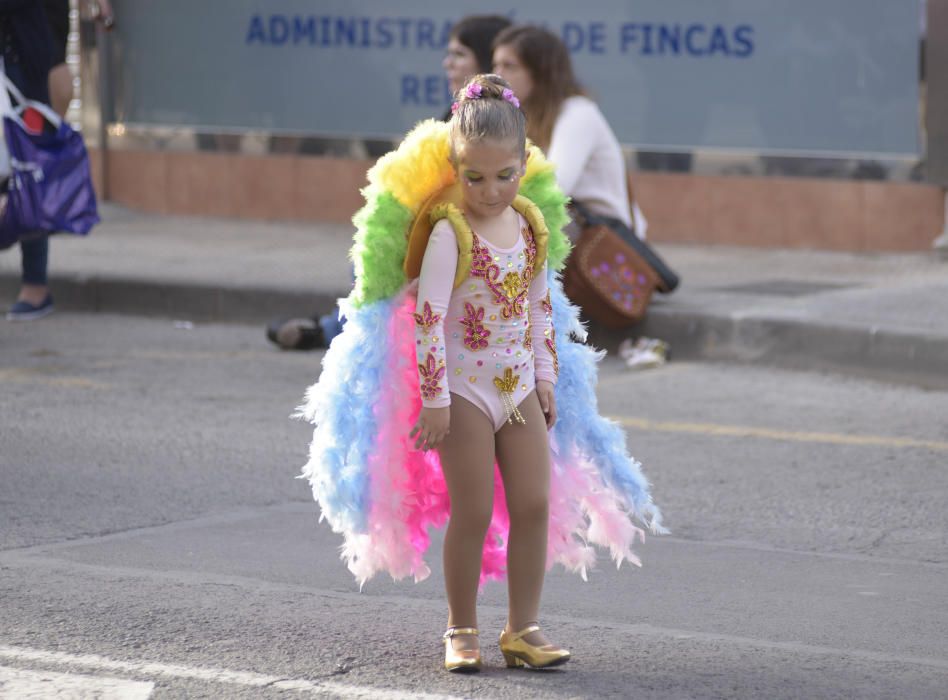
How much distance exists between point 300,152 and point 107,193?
1673 mm

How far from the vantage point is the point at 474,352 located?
428cm

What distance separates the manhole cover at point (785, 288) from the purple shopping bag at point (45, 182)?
132 inches

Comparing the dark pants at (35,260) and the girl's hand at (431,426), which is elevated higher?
the girl's hand at (431,426)

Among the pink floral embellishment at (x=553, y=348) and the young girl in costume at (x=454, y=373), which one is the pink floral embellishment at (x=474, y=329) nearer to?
the young girl in costume at (x=454, y=373)

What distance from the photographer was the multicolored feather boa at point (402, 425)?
4312 mm

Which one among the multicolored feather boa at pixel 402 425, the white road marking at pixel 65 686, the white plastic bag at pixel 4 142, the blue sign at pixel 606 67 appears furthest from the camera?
the blue sign at pixel 606 67

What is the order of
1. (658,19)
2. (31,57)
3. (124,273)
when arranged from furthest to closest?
(658,19)
(124,273)
(31,57)

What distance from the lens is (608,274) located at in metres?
8.87

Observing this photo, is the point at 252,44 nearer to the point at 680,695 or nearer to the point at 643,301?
the point at 643,301

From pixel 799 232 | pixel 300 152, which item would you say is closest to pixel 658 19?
pixel 799 232

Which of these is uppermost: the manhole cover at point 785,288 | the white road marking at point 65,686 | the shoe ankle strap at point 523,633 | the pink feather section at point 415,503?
the pink feather section at point 415,503

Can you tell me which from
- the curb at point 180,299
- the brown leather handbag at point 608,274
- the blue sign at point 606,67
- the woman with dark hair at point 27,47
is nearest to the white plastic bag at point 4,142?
the woman with dark hair at point 27,47

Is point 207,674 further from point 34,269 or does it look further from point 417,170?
point 34,269

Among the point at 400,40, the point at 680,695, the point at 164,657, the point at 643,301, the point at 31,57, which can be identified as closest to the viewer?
the point at 680,695
